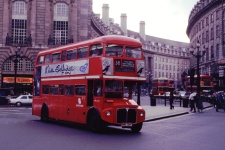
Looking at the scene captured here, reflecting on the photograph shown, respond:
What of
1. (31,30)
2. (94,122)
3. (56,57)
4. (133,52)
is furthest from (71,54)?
(31,30)

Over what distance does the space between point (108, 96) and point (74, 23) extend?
33878mm

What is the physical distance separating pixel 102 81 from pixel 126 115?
1820 mm

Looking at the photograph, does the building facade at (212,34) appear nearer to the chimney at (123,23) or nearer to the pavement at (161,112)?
the pavement at (161,112)

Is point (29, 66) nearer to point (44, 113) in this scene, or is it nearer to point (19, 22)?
point (19, 22)

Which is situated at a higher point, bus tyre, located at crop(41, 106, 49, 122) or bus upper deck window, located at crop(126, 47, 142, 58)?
bus upper deck window, located at crop(126, 47, 142, 58)

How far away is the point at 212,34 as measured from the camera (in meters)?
68.4

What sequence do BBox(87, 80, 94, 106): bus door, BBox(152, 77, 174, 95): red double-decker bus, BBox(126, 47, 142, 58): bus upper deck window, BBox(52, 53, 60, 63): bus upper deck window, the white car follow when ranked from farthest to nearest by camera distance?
1. BBox(152, 77, 174, 95): red double-decker bus
2. the white car
3. BBox(52, 53, 60, 63): bus upper deck window
4. BBox(87, 80, 94, 106): bus door
5. BBox(126, 47, 142, 58): bus upper deck window

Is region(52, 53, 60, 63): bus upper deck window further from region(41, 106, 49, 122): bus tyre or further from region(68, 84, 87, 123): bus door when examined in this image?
region(41, 106, 49, 122): bus tyre

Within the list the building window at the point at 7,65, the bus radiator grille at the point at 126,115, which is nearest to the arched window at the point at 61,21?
the building window at the point at 7,65

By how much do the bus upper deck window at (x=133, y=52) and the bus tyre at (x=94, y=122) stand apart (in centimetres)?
306

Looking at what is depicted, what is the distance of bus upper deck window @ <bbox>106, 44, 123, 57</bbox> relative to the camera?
16.3 metres

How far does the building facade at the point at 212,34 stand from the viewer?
62.5 m

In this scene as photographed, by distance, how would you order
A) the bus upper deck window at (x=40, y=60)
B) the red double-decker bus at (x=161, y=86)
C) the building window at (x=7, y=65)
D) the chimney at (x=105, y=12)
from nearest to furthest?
the bus upper deck window at (x=40, y=60)
the building window at (x=7, y=65)
the red double-decker bus at (x=161, y=86)
the chimney at (x=105, y=12)

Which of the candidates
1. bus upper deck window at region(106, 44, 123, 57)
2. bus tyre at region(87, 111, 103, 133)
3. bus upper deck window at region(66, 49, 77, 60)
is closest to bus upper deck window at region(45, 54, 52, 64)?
bus upper deck window at region(66, 49, 77, 60)
